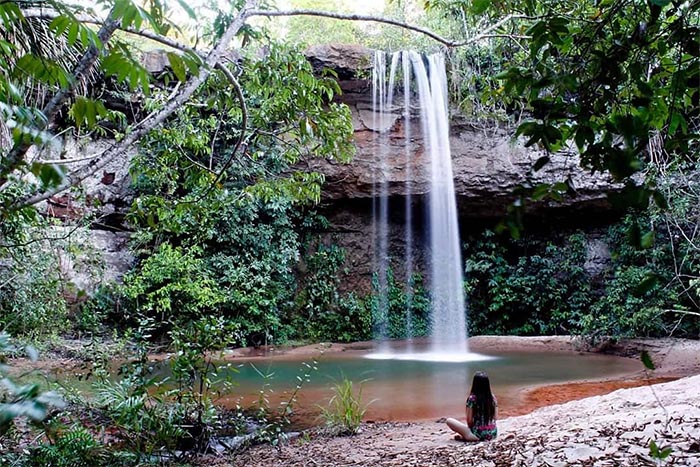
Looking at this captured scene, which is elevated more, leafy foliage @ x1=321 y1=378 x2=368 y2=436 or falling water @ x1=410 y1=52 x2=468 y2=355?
falling water @ x1=410 y1=52 x2=468 y2=355

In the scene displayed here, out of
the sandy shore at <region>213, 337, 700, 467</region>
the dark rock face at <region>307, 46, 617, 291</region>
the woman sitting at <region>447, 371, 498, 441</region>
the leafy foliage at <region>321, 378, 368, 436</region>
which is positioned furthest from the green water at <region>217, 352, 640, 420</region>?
the dark rock face at <region>307, 46, 617, 291</region>

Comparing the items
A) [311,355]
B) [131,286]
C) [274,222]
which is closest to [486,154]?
[274,222]

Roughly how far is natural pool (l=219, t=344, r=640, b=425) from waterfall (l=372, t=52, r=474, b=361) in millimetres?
2154

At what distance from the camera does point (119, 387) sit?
359cm

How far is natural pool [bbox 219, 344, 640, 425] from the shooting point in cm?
528

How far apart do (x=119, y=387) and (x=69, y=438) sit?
73 centimetres

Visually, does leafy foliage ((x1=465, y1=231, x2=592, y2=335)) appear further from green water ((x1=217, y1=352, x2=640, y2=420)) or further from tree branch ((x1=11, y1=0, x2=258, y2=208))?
tree branch ((x1=11, y1=0, x2=258, y2=208))

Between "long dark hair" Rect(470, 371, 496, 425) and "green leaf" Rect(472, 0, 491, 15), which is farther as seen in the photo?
"long dark hair" Rect(470, 371, 496, 425)

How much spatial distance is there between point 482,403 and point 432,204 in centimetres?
932

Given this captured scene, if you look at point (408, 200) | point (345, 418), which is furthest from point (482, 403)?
point (408, 200)

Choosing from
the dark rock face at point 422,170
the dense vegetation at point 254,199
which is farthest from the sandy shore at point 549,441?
the dark rock face at point 422,170

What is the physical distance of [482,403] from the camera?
11.1ft

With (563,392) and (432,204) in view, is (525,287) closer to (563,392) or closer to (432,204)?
(432,204)

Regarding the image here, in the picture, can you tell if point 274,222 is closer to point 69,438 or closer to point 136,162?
point 136,162
